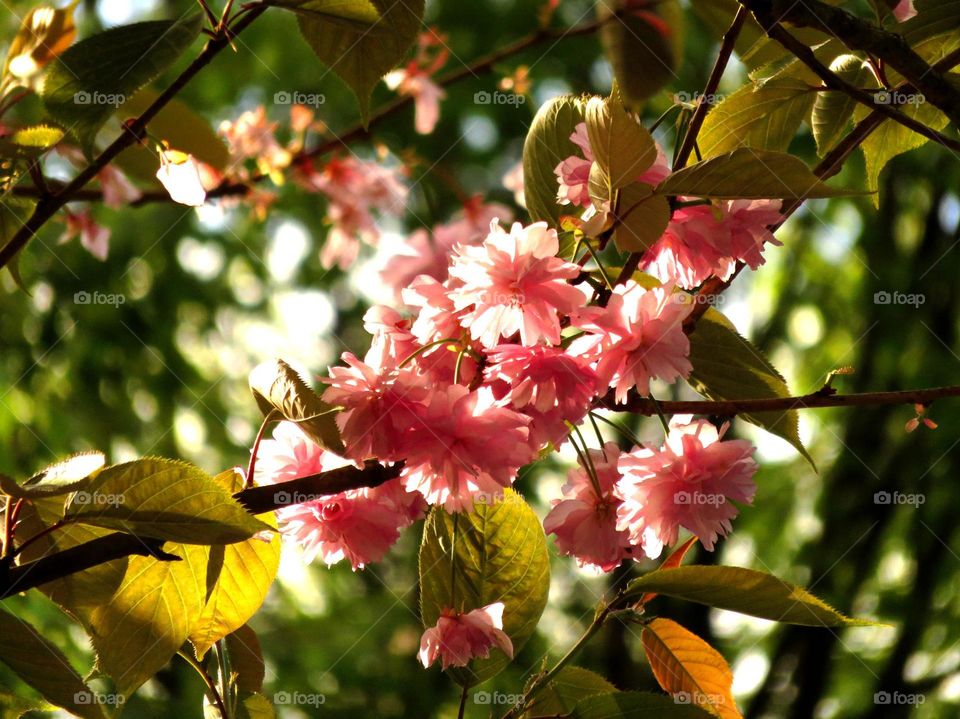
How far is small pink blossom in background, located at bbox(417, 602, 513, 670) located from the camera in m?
0.81

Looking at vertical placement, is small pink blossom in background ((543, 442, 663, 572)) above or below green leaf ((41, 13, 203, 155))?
below

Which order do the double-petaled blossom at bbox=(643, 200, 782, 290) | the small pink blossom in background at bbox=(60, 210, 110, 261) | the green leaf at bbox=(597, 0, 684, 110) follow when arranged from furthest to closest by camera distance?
1. the small pink blossom in background at bbox=(60, 210, 110, 261)
2. the double-petaled blossom at bbox=(643, 200, 782, 290)
3. the green leaf at bbox=(597, 0, 684, 110)

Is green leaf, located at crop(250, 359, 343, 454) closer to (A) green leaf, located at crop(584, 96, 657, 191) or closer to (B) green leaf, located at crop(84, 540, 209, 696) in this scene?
(B) green leaf, located at crop(84, 540, 209, 696)

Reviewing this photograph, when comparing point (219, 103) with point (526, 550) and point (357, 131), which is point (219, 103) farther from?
point (526, 550)

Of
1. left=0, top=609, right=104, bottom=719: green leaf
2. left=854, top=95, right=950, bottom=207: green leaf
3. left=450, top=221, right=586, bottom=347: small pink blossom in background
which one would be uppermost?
left=854, top=95, right=950, bottom=207: green leaf

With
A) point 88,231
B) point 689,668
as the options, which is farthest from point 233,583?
point 88,231

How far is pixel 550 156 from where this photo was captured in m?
0.86

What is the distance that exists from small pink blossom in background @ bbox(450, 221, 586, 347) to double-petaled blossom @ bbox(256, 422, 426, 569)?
19cm

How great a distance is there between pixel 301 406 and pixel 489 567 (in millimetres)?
302

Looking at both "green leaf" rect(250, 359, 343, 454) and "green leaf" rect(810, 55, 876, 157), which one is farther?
"green leaf" rect(810, 55, 876, 157)

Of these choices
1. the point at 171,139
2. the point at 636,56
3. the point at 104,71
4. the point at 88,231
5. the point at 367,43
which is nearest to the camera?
the point at 636,56

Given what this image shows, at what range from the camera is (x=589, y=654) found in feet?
10.2

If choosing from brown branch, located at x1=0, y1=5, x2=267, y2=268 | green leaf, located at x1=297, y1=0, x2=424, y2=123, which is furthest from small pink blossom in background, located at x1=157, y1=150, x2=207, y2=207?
green leaf, located at x1=297, y1=0, x2=424, y2=123

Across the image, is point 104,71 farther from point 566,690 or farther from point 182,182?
point 566,690
